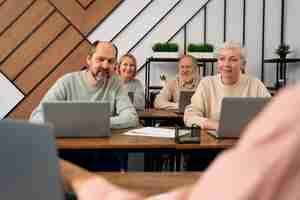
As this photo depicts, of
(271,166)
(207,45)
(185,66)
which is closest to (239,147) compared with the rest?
(271,166)

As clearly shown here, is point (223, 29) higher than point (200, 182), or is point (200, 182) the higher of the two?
point (200, 182)

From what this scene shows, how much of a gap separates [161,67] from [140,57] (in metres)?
0.29

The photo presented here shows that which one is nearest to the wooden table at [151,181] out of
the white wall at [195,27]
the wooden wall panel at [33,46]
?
the white wall at [195,27]

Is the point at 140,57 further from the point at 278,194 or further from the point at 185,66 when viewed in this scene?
the point at 278,194

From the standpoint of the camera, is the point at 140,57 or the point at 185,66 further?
the point at 140,57

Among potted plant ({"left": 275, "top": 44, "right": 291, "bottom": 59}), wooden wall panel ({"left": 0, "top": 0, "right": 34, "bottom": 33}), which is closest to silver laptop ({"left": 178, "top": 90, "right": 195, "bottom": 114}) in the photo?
potted plant ({"left": 275, "top": 44, "right": 291, "bottom": 59})

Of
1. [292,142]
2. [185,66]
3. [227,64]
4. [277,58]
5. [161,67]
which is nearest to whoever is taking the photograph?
[292,142]

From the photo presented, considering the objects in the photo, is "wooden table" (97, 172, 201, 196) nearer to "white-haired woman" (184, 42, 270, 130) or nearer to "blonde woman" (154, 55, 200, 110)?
"white-haired woman" (184, 42, 270, 130)

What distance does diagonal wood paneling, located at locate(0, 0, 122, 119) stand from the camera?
6.21 metres

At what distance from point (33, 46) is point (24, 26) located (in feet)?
0.88

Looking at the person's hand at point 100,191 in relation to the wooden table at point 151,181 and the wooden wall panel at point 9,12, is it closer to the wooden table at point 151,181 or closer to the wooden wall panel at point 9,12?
the wooden table at point 151,181

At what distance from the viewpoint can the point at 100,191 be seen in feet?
2.79

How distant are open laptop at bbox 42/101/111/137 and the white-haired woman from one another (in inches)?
34.2

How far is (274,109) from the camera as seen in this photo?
499 mm
